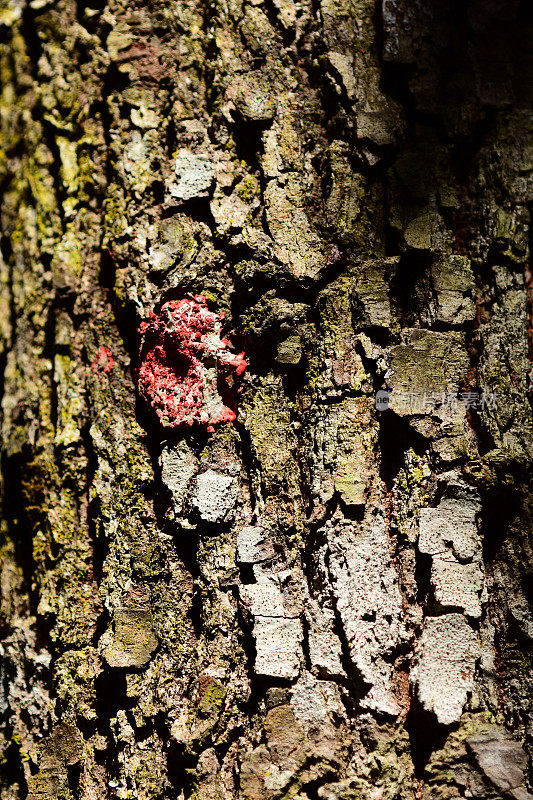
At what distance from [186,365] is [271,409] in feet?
0.47

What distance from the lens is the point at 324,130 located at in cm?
91

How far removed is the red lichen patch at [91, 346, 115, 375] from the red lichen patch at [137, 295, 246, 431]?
0.16 ft

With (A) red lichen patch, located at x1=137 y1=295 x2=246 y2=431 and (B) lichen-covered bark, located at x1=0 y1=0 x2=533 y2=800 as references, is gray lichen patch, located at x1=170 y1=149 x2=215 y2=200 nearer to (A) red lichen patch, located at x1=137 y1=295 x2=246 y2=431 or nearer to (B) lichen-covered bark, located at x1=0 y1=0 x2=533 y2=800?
(B) lichen-covered bark, located at x1=0 y1=0 x2=533 y2=800

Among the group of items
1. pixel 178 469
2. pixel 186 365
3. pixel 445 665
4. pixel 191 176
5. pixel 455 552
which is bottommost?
pixel 445 665

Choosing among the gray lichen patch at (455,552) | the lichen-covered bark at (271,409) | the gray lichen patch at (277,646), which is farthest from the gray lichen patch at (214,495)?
the gray lichen patch at (455,552)

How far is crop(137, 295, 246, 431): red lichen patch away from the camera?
85 centimetres

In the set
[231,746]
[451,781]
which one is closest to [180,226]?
[231,746]

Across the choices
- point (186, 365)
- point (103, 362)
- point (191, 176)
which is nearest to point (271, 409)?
point (186, 365)

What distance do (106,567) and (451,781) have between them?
554 mm

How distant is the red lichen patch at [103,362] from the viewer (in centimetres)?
87

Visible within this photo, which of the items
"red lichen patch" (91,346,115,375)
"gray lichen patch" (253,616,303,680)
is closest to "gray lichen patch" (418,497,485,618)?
"gray lichen patch" (253,616,303,680)

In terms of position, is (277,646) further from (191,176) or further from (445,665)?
(191,176)

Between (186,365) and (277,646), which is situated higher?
(186,365)

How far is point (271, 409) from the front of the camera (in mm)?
872
